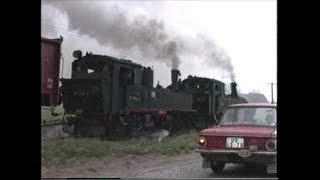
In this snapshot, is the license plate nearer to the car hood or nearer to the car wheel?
the car hood

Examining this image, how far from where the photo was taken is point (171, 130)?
18.4m

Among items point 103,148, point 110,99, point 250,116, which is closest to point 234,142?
point 250,116

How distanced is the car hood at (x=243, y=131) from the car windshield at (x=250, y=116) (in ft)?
0.64

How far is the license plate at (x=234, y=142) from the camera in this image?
782 cm

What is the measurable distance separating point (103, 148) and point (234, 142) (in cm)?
518

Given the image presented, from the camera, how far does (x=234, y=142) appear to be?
25.8 feet

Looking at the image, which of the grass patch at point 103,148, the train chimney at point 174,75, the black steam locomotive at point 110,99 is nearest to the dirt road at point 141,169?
the grass patch at point 103,148

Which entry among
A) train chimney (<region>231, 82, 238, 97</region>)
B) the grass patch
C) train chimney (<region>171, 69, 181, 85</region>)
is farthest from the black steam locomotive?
train chimney (<region>231, 82, 238, 97</region>)

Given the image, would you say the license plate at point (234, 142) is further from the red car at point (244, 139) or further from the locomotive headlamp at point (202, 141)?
the locomotive headlamp at point (202, 141)

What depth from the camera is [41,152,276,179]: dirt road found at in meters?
8.89

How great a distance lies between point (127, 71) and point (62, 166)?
6.96m

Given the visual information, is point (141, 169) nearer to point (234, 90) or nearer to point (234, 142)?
point (234, 142)
